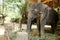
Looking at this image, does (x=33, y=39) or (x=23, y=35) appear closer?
(x=23, y=35)

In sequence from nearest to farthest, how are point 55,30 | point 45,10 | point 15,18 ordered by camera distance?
1. point 45,10
2. point 55,30
3. point 15,18

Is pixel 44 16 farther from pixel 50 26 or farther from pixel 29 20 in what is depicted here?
pixel 50 26

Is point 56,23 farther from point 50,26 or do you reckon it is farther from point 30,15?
point 30,15

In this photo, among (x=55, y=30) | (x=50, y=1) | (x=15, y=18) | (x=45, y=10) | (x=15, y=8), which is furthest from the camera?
(x=15, y=8)

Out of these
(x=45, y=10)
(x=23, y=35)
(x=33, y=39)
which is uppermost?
(x=45, y=10)

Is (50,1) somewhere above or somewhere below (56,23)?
above

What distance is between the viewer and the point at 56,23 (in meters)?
3.94

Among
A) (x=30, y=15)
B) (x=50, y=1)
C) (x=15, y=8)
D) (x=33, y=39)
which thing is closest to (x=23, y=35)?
(x=33, y=39)

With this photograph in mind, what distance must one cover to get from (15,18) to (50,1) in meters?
1.36

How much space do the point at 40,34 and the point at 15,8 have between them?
295 centimetres

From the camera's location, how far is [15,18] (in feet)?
16.7

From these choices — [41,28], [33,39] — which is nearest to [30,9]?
[41,28]

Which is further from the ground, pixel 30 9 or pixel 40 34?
pixel 30 9

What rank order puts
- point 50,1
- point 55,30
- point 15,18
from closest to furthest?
point 55,30 < point 50,1 < point 15,18
